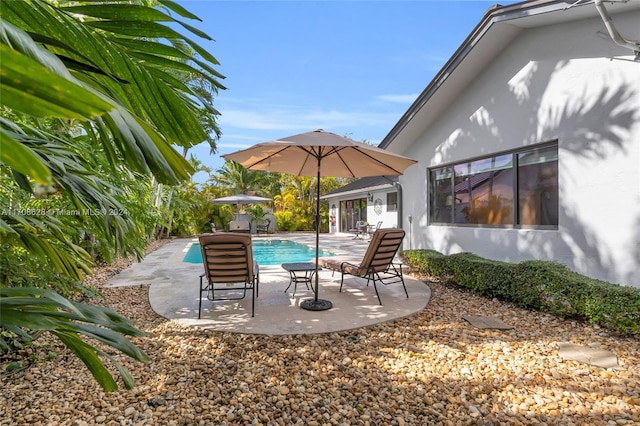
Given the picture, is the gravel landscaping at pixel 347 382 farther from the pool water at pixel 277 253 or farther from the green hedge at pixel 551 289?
the pool water at pixel 277 253

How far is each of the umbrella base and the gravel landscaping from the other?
3.26 ft

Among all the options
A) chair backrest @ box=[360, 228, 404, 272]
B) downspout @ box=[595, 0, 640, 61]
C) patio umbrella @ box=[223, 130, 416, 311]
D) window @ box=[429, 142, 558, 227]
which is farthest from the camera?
window @ box=[429, 142, 558, 227]

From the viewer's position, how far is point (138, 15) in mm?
1171

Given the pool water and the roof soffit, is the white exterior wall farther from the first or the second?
the pool water

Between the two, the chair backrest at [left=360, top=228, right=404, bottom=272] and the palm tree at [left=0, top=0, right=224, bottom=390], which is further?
the chair backrest at [left=360, top=228, right=404, bottom=272]

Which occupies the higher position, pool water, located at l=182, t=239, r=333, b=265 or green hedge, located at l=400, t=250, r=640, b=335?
green hedge, located at l=400, t=250, r=640, b=335

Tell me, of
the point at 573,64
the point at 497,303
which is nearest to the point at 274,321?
the point at 497,303

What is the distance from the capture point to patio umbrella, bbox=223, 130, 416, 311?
4991mm

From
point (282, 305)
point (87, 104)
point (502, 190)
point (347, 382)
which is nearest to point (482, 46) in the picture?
point (502, 190)

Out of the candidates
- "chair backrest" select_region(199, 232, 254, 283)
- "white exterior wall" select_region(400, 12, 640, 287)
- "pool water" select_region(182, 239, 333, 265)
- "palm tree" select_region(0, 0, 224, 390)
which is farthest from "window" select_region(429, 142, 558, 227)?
"palm tree" select_region(0, 0, 224, 390)

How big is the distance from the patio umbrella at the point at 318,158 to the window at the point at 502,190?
2.48 metres

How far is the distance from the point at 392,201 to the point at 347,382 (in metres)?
15.5

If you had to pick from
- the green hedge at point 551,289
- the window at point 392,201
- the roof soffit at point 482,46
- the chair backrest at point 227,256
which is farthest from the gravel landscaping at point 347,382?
the window at point 392,201

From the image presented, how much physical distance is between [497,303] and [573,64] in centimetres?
435
